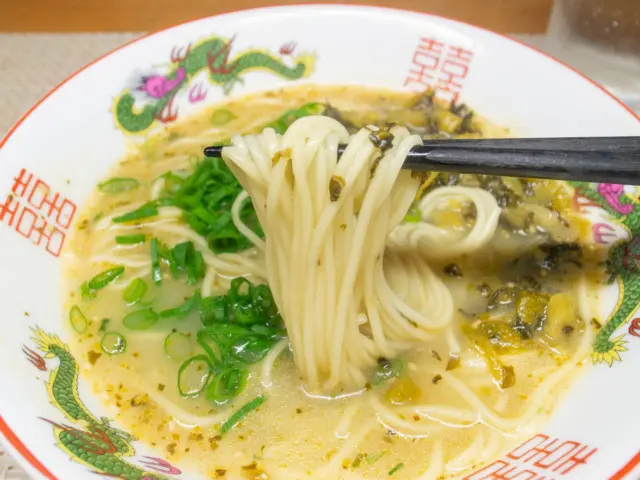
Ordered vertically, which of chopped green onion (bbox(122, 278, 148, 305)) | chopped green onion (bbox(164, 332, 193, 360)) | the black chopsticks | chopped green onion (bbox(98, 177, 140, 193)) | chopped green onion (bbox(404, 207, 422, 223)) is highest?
the black chopsticks

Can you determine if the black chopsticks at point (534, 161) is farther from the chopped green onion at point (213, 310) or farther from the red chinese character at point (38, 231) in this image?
the red chinese character at point (38, 231)

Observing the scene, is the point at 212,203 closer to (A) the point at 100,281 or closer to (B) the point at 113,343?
(A) the point at 100,281

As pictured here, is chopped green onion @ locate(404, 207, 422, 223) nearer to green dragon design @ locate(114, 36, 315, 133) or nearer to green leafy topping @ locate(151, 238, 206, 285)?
green leafy topping @ locate(151, 238, 206, 285)

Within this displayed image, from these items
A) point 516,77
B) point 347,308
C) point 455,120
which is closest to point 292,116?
point 455,120

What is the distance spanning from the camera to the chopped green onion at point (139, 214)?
2402 mm

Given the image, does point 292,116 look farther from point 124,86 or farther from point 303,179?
point 303,179

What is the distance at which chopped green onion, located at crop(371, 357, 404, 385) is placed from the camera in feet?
6.54

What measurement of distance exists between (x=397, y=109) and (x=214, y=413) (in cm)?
177

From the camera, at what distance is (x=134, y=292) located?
2.19 meters

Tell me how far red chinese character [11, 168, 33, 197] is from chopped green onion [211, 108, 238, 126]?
98cm

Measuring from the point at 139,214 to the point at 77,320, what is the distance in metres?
0.55

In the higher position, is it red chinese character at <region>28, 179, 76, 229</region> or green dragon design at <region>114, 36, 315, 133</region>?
green dragon design at <region>114, 36, 315, 133</region>

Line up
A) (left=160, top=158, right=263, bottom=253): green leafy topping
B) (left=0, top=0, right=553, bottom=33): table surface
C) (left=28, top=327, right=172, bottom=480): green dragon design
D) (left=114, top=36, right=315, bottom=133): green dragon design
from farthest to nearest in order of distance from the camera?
(left=0, top=0, right=553, bottom=33): table surface → (left=114, top=36, right=315, bottom=133): green dragon design → (left=160, top=158, right=263, bottom=253): green leafy topping → (left=28, top=327, right=172, bottom=480): green dragon design

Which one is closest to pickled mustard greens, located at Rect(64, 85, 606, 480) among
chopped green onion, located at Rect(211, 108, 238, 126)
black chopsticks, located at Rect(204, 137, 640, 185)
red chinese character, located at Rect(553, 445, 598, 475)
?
black chopsticks, located at Rect(204, 137, 640, 185)
